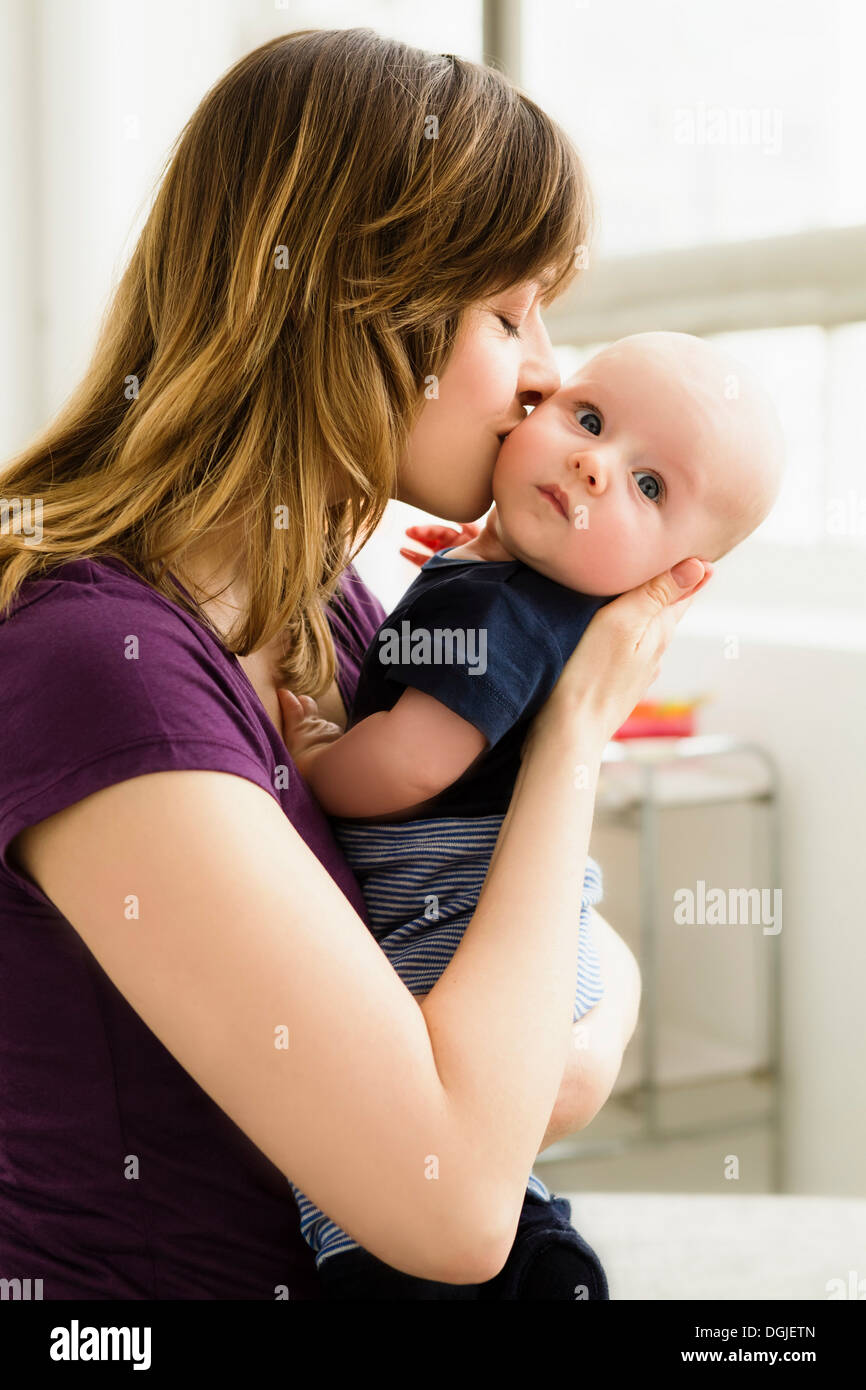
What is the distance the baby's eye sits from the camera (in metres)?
1.23

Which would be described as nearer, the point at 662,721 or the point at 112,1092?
the point at 112,1092

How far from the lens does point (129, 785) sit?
0.83 meters

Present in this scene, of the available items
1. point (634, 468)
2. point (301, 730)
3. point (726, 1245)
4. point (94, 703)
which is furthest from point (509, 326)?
point (726, 1245)

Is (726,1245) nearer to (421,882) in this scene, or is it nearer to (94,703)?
(421,882)

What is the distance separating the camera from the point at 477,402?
1.16 m

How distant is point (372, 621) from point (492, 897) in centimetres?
56

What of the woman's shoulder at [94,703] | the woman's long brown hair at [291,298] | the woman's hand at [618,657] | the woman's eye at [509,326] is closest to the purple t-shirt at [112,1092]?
the woman's shoulder at [94,703]

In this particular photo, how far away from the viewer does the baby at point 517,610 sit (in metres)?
1.12

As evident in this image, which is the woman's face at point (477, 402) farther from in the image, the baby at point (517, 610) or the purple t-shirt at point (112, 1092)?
the purple t-shirt at point (112, 1092)

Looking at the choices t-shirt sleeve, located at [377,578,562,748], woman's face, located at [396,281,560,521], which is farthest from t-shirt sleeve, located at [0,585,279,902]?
woman's face, located at [396,281,560,521]

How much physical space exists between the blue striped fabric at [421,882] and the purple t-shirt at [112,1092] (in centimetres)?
16

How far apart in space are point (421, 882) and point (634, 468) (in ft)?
1.35

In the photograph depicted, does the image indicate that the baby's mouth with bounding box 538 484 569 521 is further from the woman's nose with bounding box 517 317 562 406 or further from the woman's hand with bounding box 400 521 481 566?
the woman's hand with bounding box 400 521 481 566
